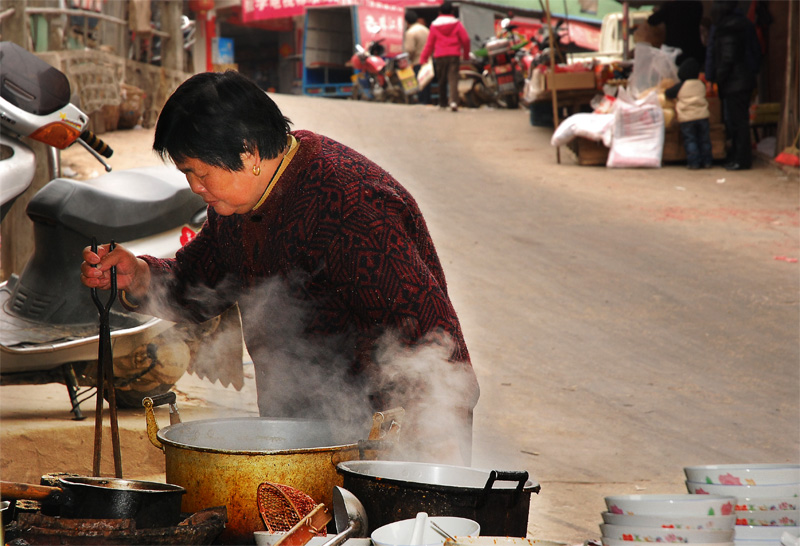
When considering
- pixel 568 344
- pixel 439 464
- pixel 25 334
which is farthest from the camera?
pixel 568 344

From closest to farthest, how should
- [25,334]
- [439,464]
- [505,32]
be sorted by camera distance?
1. [439,464]
2. [25,334]
3. [505,32]

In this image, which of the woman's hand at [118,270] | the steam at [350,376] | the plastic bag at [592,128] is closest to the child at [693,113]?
the plastic bag at [592,128]

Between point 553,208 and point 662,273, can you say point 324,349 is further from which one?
point 553,208

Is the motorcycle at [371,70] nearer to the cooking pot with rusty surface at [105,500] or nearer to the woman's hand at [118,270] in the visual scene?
the woman's hand at [118,270]

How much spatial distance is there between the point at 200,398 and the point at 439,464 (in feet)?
10.3

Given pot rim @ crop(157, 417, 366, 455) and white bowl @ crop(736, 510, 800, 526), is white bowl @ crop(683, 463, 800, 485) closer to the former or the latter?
white bowl @ crop(736, 510, 800, 526)

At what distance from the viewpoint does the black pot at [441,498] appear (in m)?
1.37

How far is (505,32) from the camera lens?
17.3 m

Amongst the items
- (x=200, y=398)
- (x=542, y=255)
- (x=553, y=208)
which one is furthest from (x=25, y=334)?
(x=553, y=208)

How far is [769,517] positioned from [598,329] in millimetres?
4352

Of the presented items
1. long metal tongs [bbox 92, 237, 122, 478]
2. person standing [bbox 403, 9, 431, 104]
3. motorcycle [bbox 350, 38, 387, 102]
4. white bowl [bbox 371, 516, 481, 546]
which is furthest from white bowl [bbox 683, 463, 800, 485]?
motorcycle [bbox 350, 38, 387, 102]

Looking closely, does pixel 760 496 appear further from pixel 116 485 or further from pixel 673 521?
pixel 116 485

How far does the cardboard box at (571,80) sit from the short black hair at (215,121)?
1027cm

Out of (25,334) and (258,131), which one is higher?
(258,131)
